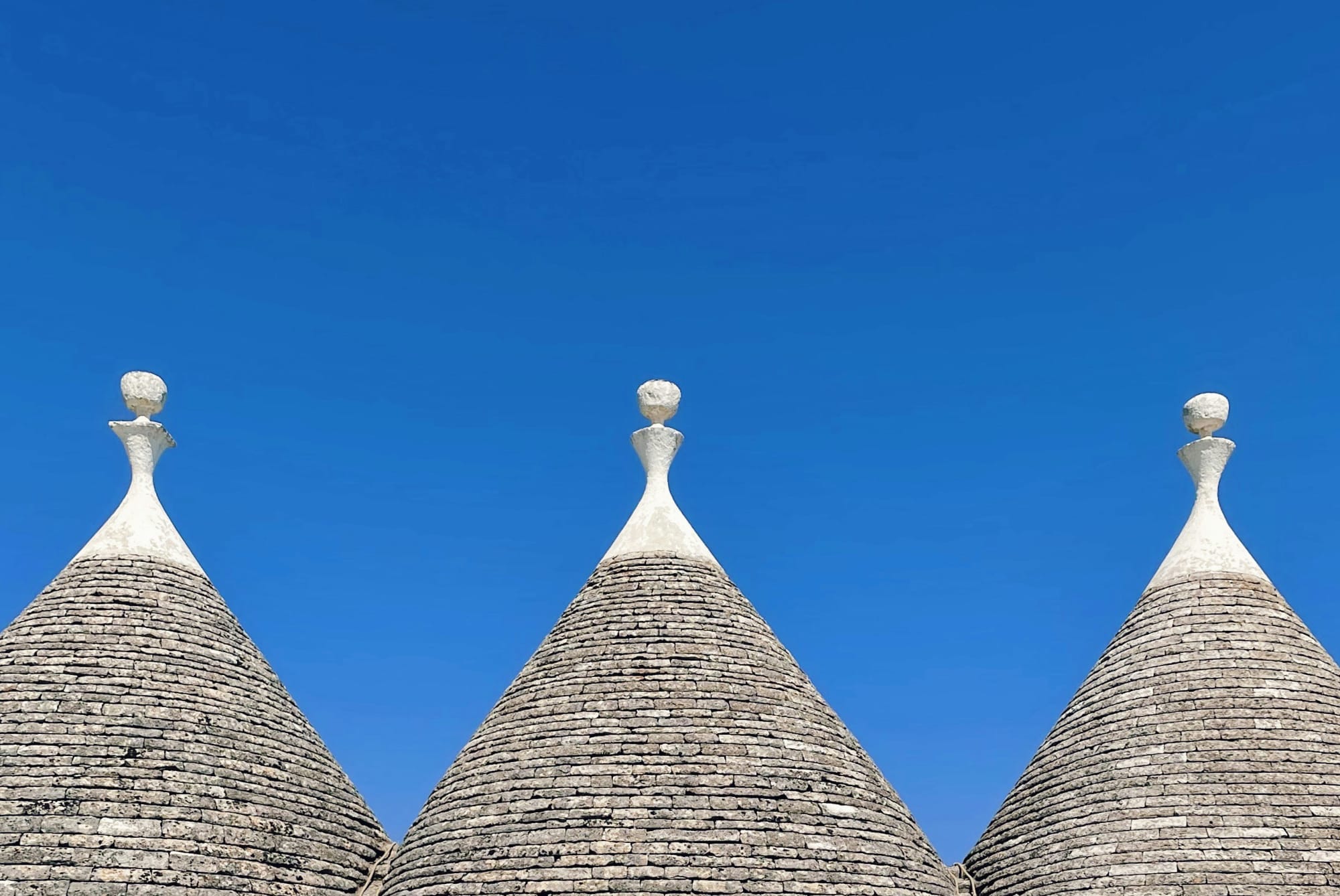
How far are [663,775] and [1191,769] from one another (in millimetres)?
4644

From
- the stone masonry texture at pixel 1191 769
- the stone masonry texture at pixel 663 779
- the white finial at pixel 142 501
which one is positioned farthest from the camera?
the white finial at pixel 142 501

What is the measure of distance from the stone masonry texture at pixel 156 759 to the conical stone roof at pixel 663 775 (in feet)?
3.28

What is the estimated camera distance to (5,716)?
1396 centimetres

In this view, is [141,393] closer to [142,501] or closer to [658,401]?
[142,501]

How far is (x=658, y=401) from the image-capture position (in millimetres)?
16594

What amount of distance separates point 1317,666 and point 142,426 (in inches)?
463

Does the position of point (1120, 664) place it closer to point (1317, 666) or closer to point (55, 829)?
point (1317, 666)

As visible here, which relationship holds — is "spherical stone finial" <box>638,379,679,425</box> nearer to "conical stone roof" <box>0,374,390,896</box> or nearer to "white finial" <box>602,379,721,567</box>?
"white finial" <box>602,379,721,567</box>

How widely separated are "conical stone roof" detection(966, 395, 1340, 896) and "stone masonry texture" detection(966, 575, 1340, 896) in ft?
0.04

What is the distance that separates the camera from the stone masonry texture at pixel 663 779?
1270 cm

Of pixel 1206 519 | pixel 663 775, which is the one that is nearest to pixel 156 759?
pixel 663 775

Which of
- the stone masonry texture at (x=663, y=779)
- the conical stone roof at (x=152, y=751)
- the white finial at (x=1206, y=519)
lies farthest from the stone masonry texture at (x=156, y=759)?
the white finial at (x=1206, y=519)

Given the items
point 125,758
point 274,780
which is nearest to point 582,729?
point 274,780

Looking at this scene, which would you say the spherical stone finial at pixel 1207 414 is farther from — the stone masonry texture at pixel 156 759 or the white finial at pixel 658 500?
the stone masonry texture at pixel 156 759
